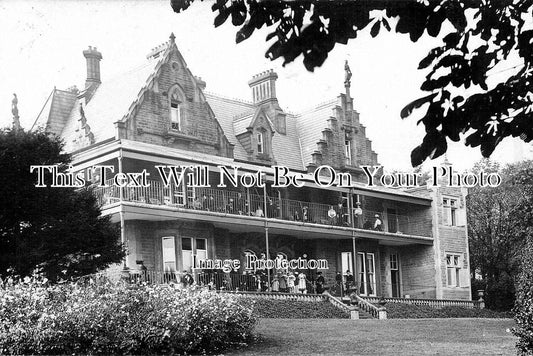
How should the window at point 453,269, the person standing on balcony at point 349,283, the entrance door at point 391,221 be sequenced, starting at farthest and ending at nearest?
1. the window at point 453,269
2. the entrance door at point 391,221
3. the person standing on balcony at point 349,283

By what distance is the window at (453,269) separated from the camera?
137 ft

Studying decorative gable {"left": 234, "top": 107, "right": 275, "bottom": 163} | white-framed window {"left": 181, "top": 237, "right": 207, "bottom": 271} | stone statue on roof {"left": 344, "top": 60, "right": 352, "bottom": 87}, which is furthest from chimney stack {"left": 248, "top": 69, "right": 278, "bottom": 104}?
white-framed window {"left": 181, "top": 237, "right": 207, "bottom": 271}

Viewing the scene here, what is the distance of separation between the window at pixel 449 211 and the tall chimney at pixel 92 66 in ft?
60.4

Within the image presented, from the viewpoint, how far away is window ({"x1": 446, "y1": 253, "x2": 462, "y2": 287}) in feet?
137

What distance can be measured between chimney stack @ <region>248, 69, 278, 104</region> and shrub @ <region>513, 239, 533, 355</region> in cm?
2941

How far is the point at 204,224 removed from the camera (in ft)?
103

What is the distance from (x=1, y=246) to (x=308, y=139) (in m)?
22.9

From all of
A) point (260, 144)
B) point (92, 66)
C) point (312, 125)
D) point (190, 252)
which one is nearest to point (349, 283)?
point (190, 252)

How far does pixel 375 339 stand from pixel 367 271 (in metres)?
23.0

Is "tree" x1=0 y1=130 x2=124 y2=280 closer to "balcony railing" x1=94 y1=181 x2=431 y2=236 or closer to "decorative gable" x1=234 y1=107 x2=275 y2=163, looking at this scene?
"balcony railing" x1=94 y1=181 x2=431 y2=236

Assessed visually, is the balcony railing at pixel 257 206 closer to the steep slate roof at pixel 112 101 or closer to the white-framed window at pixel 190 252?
the white-framed window at pixel 190 252

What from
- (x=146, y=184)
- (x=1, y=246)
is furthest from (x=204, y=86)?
(x=1, y=246)

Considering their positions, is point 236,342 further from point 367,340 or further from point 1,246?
point 1,246

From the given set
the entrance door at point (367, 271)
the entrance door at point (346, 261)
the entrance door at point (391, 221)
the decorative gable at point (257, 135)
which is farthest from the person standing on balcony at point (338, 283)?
the decorative gable at point (257, 135)
